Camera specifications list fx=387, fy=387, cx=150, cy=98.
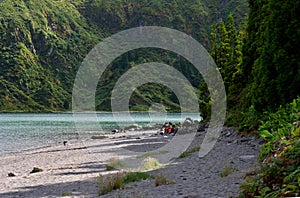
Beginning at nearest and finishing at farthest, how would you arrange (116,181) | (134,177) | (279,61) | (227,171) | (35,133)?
(227,171), (116,181), (134,177), (279,61), (35,133)

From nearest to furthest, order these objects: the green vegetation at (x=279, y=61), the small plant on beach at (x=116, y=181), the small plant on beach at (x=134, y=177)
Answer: the small plant on beach at (x=116, y=181) < the small plant on beach at (x=134, y=177) < the green vegetation at (x=279, y=61)

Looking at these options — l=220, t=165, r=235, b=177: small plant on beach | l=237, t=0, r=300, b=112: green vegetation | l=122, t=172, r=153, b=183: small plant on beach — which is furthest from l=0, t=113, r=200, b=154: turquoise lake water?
l=220, t=165, r=235, b=177: small plant on beach

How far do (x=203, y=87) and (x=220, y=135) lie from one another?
22134 millimetres

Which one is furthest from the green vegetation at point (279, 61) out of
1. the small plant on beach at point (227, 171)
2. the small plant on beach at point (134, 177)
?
A: the small plant on beach at point (134, 177)

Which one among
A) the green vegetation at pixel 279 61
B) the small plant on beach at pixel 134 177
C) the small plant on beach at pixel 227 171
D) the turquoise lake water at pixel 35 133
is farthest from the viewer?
the turquoise lake water at pixel 35 133

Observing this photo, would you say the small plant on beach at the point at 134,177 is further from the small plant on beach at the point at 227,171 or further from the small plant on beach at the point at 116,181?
the small plant on beach at the point at 227,171

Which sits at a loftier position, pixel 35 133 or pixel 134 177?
pixel 134 177

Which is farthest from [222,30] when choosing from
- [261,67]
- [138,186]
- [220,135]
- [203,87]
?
[138,186]

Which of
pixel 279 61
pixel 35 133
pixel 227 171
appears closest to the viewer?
pixel 227 171

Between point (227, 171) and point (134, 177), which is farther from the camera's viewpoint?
point (134, 177)

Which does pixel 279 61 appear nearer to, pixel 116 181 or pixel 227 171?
pixel 227 171

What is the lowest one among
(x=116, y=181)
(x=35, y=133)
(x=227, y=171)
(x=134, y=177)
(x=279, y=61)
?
(x=35, y=133)

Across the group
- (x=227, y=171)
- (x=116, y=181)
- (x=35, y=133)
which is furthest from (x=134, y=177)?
(x=35, y=133)

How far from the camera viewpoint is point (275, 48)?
20.1 metres
